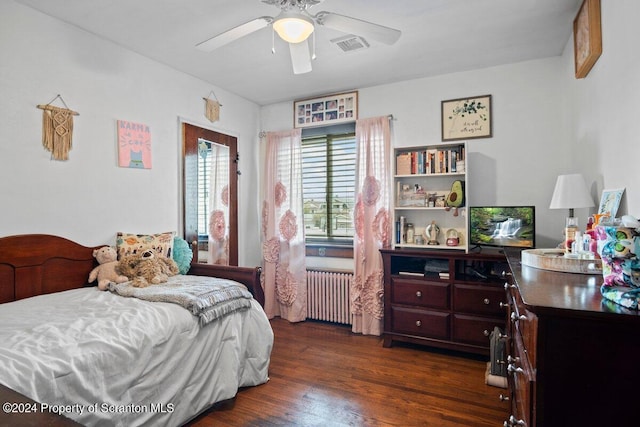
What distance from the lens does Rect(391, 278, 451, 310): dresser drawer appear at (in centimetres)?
283

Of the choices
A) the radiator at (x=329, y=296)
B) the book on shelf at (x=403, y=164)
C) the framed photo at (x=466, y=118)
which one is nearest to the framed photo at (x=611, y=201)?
the framed photo at (x=466, y=118)

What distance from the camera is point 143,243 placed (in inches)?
102

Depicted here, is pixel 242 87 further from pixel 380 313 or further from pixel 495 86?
pixel 380 313

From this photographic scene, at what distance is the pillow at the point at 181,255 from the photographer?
9.05ft

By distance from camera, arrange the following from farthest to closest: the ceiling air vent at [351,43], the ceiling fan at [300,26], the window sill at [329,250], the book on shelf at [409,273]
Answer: the window sill at [329,250] < the book on shelf at [409,273] < the ceiling air vent at [351,43] < the ceiling fan at [300,26]

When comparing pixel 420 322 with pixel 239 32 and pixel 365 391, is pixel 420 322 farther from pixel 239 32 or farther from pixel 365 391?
pixel 239 32

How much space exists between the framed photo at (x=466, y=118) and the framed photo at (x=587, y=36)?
0.86m

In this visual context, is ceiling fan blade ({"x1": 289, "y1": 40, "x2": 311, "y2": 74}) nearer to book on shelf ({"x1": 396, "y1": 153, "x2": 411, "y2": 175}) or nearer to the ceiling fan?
the ceiling fan

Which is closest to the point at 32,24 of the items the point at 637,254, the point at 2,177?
the point at 2,177

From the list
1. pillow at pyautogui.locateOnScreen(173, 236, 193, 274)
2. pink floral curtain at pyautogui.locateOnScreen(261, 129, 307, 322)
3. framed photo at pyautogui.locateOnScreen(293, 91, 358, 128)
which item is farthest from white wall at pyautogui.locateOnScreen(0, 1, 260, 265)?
framed photo at pyautogui.locateOnScreen(293, 91, 358, 128)

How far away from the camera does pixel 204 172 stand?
3.38 metres

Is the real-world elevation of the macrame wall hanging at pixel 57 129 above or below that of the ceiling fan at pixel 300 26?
below

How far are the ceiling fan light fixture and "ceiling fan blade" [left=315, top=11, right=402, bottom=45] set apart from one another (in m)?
0.12

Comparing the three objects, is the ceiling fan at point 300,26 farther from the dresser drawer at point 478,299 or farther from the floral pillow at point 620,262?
the dresser drawer at point 478,299
